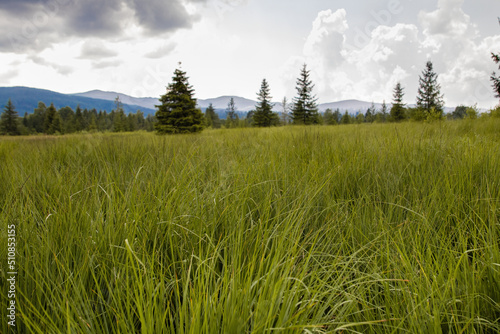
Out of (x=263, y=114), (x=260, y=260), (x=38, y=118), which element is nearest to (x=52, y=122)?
(x=38, y=118)

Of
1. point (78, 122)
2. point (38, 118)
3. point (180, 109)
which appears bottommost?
point (180, 109)

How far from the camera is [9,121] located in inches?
2297

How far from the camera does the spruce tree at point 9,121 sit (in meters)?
56.8

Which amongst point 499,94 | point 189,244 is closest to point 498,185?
point 189,244

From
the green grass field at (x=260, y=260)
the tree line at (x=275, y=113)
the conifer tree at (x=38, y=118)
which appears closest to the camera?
the green grass field at (x=260, y=260)

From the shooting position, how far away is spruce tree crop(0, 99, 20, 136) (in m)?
56.8

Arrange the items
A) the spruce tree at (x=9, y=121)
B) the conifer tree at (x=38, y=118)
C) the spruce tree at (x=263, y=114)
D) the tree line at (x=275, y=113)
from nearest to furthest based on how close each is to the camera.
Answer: the tree line at (x=275, y=113) < the spruce tree at (x=263, y=114) < the spruce tree at (x=9, y=121) < the conifer tree at (x=38, y=118)

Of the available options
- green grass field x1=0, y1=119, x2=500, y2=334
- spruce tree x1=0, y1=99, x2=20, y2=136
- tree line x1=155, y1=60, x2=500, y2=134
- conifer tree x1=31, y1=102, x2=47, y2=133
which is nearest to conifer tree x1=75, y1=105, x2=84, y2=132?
spruce tree x1=0, y1=99, x2=20, y2=136

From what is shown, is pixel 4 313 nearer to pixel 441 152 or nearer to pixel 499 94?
pixel 441 152

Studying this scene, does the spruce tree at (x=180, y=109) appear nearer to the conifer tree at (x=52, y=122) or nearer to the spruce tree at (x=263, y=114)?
the spruce tree at (x=263, y=114)

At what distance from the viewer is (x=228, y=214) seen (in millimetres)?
1159

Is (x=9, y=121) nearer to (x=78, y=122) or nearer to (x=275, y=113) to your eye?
(x=78, y=122)

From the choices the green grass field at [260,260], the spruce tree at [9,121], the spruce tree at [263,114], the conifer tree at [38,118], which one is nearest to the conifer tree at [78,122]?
the spruce tree at [9,121]

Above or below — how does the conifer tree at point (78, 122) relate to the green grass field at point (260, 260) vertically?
above
